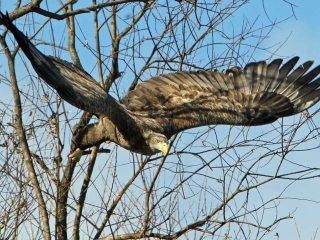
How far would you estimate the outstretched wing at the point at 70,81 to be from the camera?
5.35 metres

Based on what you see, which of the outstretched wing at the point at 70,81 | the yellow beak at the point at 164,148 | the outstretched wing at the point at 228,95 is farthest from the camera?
the outstretched wing at the point at 228,95

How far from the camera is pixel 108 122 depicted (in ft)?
24.2

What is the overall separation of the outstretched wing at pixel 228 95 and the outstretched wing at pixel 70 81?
0.98 m

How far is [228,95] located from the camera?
8.62 metres

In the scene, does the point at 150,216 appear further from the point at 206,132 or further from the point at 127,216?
the point at 206,132

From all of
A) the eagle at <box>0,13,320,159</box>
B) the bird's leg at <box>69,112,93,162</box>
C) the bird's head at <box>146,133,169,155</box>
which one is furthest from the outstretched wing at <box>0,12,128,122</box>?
the bird's leg at <box>69,112,93,162</box>

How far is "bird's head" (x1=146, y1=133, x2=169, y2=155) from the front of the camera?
7.07 m

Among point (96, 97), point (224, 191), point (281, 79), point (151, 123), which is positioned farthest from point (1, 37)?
point (281, 79)

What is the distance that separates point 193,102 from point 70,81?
2522 millimetres

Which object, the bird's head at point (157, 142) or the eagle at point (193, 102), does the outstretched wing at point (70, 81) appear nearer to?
the eagle at point (193, 102)

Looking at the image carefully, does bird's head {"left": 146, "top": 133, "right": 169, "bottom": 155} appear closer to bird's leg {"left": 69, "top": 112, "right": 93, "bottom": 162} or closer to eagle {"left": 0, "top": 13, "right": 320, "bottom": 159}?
eagle {"left": 0, "top": 13, "right": 320, "bottom": 159}

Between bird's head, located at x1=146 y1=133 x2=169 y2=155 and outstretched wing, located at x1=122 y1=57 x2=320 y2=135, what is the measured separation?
0.55 meters

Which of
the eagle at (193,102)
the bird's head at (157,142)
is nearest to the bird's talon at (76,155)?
the eagle at (193,102)

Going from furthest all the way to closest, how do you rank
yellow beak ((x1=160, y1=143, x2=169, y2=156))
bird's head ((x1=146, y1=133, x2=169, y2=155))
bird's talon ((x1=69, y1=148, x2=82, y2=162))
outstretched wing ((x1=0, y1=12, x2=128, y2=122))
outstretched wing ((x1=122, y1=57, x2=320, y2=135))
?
outstretched wing ((x1=122, y1=57, x2=320, y2=135)) → bird's talon ((x1=69, y1=148, x2=82, y2=162)) → bird's head ((x1=146, y1=133, x2=169, y2=155)) → yellow beak ((x1=160, y1=143, x2=169, y2=156)) → outstretched wing ((x1=0, y1=12, x2=128, y2=122))
